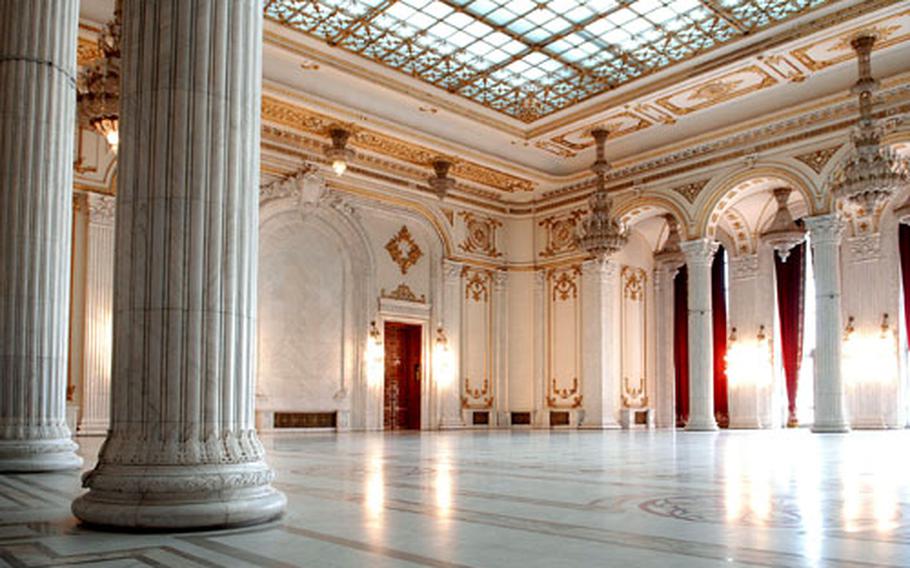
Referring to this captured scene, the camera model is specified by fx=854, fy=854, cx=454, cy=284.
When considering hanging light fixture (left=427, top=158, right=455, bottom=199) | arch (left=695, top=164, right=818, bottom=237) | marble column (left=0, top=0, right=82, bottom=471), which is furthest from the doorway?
marble column (left=0, top=0, right=82, bottom=471)

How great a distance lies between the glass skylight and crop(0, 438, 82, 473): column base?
7897mm

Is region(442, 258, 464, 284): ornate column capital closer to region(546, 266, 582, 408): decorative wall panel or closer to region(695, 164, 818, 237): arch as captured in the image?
region(546, 266, 582, 408): decorative wall panel

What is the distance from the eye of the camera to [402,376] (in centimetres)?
1942

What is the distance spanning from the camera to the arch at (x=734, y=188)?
1579 cm

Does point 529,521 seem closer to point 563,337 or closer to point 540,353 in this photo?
point 563,337

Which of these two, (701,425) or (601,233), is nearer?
(601,233)

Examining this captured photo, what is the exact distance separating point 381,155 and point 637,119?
5.38 metres

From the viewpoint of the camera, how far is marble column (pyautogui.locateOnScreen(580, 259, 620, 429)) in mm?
19234

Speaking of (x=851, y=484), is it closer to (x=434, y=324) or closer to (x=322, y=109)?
(x=322, y=109)

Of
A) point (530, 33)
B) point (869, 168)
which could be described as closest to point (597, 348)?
point (530, 33)

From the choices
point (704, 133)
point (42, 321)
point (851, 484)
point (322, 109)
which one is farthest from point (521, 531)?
point (704, 133)

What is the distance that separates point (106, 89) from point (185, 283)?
480 centimetres

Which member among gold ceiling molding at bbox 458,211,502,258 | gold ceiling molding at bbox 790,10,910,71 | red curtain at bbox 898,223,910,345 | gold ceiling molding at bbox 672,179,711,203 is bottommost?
red curtain at bbox 898,223,910,345

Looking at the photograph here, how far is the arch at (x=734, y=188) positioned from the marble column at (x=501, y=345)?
5.15 metres
